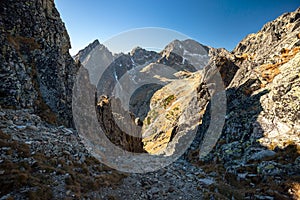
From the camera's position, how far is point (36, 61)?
24125 mm

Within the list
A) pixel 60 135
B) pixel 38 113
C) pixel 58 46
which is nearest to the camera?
pixel 60 135

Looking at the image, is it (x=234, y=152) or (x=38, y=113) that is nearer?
(x=38, y=113)

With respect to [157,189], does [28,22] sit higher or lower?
higher

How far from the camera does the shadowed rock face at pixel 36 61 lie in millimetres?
19719

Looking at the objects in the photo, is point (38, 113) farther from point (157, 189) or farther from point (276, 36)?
point (276, 36)

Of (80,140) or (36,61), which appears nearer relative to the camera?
(80,140)

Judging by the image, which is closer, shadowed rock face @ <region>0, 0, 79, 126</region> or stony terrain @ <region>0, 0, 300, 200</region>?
stony terrain @ <region>0, 0, 300, 200</region>

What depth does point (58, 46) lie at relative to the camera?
1124 inches

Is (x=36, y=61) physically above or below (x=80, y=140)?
above

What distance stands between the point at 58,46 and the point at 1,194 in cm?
2470

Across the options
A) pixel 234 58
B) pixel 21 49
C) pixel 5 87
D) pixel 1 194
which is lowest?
pixel 1 194

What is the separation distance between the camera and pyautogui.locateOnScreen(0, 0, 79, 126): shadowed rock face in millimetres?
19719

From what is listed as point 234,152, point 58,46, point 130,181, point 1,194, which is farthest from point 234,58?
point 1,194

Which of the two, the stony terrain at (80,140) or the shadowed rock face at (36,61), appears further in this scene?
the shadowed rock face at (36,61)
